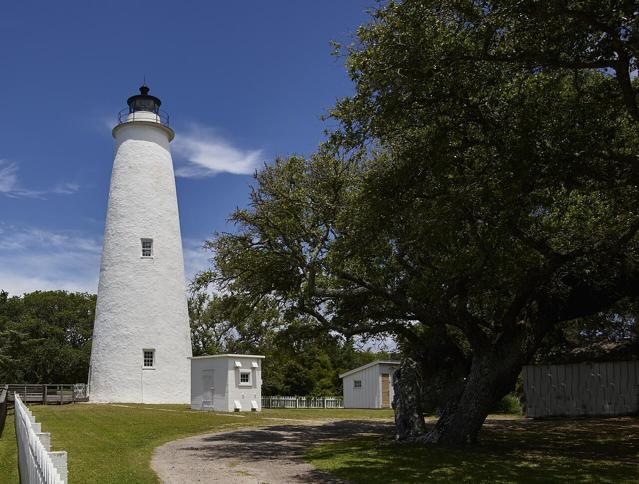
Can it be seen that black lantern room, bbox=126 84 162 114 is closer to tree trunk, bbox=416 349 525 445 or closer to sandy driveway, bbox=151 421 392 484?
sandy driveway, bbox=151 421 392 484

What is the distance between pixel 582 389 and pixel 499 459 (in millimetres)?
12533

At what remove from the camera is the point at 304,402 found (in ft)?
123

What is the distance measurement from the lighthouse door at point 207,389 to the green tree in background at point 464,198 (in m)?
13.1

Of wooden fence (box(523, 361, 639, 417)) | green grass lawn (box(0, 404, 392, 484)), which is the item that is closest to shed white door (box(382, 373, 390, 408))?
wooden fence (box(523, 361, 639, 417))

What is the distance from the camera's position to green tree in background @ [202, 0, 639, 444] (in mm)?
9695

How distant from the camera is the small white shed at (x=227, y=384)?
28.1 meters

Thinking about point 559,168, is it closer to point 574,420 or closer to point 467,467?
point 467,467

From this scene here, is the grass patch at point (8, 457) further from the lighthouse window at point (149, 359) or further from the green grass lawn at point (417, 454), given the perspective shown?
the lighthouse window at point (149, 359)

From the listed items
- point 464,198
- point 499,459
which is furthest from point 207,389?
point 464,198

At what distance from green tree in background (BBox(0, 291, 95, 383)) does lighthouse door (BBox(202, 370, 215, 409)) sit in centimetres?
1542

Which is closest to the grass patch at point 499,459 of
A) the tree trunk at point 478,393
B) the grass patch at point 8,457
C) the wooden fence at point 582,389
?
the tree trunk at point 478,393

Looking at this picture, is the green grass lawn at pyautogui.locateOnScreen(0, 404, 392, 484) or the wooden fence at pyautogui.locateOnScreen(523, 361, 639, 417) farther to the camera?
the wooden fence at pyautogui.locateOnScreen(523, 361, 639, 417)

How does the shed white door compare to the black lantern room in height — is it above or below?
below

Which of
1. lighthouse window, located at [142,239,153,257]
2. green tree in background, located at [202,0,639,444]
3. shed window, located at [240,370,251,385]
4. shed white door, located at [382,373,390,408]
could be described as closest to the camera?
green tree in background, located at [202,0,639,444]
